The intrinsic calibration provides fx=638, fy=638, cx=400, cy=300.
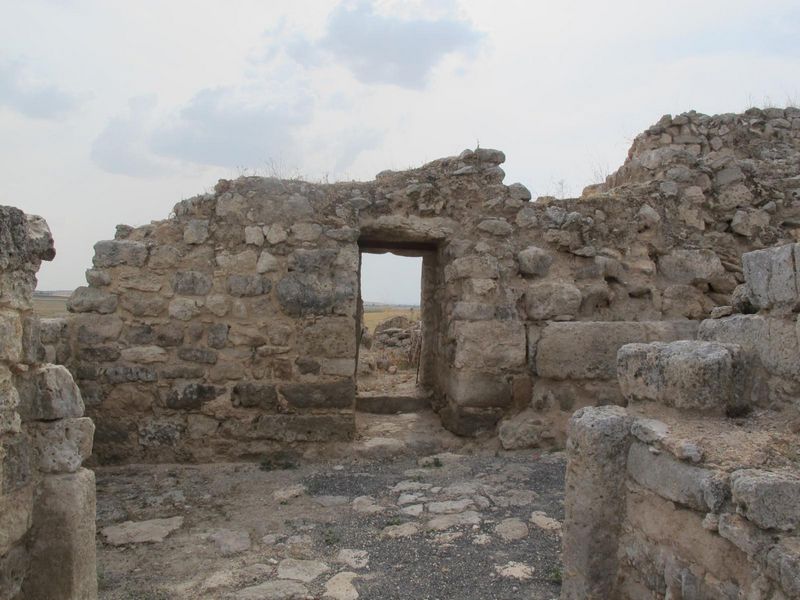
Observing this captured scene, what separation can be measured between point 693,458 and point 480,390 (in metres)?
3.57

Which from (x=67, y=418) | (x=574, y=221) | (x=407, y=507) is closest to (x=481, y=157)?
(x=574, y=221)

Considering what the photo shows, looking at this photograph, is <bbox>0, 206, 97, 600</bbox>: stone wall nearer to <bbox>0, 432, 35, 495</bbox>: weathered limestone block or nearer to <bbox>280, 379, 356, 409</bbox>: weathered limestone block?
<bbox>0, 432, 35, 495</bbox>: weathered limestone block

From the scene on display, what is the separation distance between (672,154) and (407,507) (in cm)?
453

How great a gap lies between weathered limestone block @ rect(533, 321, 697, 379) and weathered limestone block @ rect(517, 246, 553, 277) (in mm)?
556

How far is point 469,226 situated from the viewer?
6023 mm

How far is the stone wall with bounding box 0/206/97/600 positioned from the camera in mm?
2227

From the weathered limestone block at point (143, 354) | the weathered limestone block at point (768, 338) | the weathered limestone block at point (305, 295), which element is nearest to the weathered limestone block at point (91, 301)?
the weathered limestone block at point (143, 354)

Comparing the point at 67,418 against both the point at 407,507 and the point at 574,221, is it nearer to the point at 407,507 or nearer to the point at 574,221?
the point at 407,507

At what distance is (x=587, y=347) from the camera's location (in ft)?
19.1

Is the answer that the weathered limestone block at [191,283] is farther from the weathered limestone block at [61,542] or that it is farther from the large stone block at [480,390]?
the weathered limestone block at [61,542]

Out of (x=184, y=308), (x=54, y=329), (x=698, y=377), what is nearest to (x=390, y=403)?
(x=184, y=308)

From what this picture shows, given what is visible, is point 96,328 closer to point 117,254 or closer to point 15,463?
point 117,254

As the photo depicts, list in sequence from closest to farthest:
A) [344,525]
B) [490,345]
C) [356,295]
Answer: [344,525] < [356,295] < [490,345]

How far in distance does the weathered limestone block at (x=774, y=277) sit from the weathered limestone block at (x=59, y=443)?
2846 millimetres
